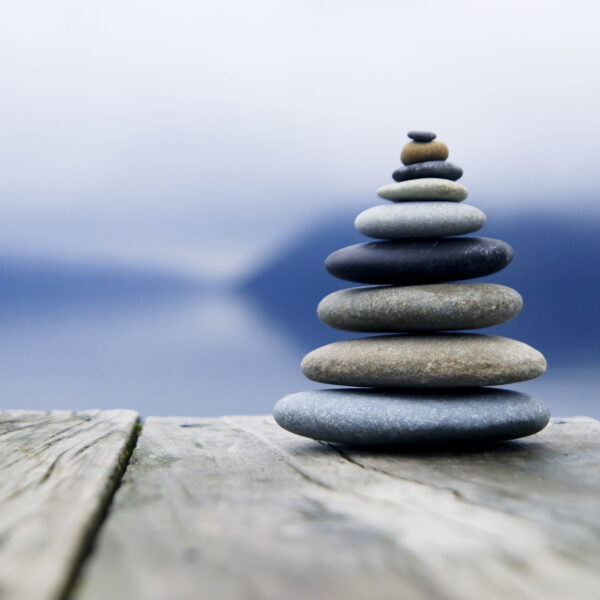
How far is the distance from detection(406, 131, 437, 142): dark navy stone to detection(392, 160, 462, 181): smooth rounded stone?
82 millimetres

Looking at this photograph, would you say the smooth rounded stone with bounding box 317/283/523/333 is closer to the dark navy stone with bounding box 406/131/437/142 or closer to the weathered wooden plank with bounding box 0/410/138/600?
the dark navy stone with bounding box 406/131/437/142

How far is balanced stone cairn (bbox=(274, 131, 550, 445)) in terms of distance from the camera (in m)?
1.78

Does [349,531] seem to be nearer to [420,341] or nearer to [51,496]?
[51,496]

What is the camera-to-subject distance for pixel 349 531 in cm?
81

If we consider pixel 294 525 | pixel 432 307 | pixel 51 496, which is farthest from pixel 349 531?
pixel 432 307

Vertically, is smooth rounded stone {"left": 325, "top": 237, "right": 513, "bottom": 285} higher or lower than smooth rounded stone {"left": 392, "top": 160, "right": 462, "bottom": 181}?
lower

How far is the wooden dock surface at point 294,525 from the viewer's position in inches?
24.4

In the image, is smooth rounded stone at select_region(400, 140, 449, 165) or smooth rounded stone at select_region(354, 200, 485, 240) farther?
smooth rounded stone at select_region(400, 140, 449, 165)

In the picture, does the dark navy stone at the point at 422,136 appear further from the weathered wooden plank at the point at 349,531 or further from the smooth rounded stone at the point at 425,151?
the weathered wooden plank at the point at 349,531

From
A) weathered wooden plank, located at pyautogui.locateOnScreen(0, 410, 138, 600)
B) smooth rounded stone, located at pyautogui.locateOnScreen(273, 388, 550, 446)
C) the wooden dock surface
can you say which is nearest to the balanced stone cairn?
smooth rounded stone, located at pyautogui.locateOnScreen(273, 388, 550, 446)

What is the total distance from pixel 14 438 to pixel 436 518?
151 cm

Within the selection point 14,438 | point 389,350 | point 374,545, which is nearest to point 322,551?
point 374,545

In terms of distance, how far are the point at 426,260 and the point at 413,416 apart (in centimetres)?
51

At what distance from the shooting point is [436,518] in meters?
0.88
